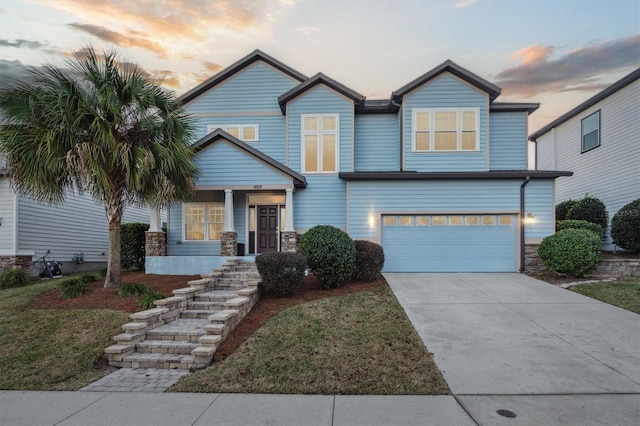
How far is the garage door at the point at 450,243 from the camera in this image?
1229 cm

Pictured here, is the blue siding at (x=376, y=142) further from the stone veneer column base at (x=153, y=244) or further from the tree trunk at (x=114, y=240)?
the tree trunk at (x=114, y=240)

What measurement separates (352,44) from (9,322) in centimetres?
1391

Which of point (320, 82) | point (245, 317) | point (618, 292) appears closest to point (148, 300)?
point (245, 317)

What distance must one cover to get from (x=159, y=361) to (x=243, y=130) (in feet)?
34.6

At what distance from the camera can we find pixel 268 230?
13.6 metres

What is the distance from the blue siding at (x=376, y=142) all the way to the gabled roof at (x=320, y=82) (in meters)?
1.14

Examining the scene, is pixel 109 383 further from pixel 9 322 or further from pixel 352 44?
pixel 352 44

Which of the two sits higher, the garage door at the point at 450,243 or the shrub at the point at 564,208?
the shrub at the point at 564,208

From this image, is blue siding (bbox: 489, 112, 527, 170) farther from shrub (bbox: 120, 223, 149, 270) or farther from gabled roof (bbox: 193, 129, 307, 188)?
shrub (bbox: 120, 223, 149, 270)

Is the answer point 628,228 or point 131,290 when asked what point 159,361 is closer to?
point 131,290

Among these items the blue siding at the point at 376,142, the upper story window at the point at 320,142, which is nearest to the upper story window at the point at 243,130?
the upper story window at the point at 320,142

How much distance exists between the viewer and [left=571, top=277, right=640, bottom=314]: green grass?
827cm

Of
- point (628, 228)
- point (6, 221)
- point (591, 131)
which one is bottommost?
point (628, 228)

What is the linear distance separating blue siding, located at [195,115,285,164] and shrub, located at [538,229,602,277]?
10.2 metres
